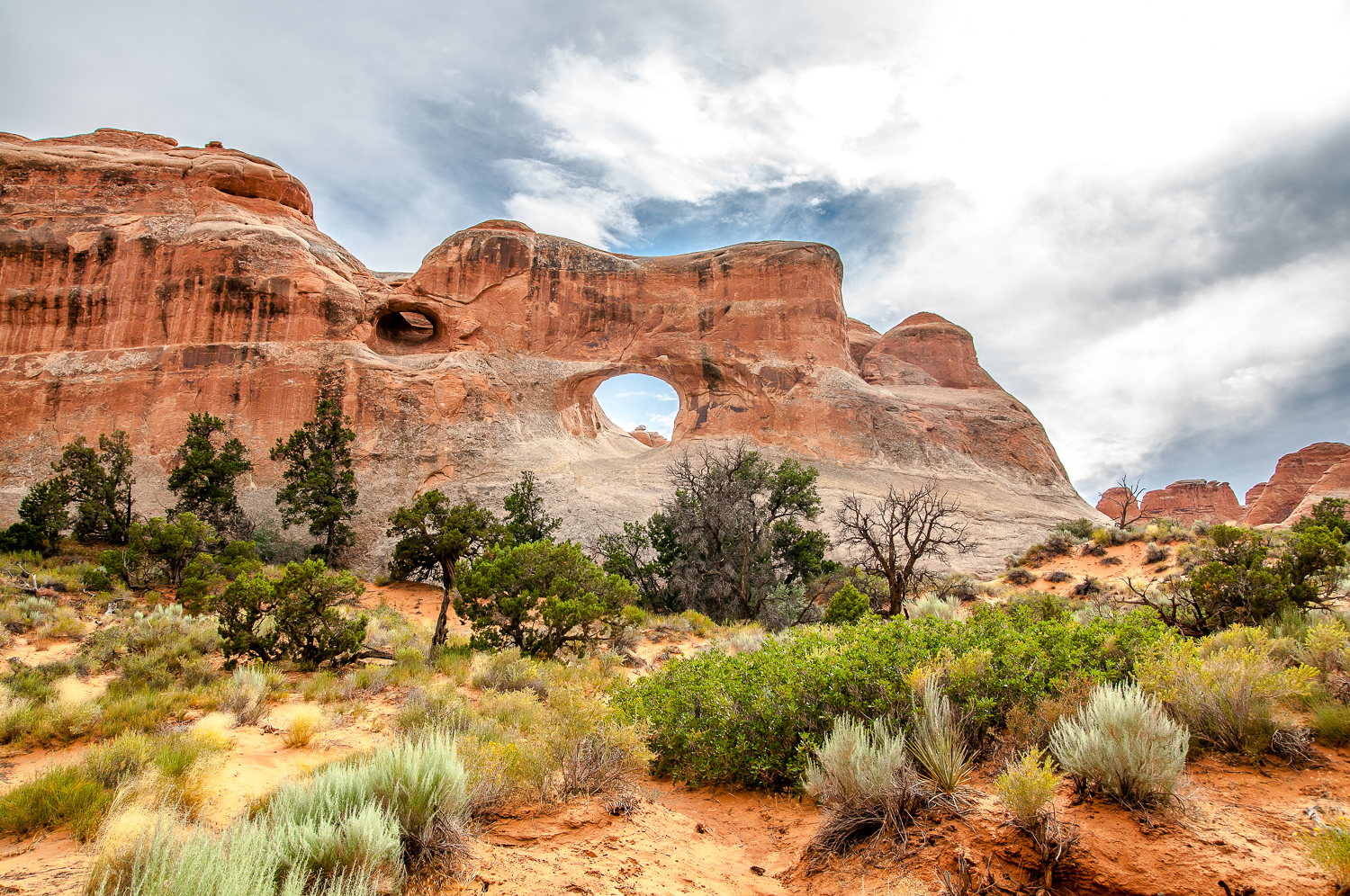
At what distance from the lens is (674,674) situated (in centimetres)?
637

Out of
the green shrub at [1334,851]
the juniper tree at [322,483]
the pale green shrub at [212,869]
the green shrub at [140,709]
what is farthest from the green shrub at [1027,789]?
the juniper tree at [322,483]

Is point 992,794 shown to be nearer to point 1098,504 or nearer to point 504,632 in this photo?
point 504,632

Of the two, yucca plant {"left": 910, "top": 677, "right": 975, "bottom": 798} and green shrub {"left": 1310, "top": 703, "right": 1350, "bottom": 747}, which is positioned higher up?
Result: green shrub {"left": 1310, "top": 703, "right": 1350, "bottom": 747}

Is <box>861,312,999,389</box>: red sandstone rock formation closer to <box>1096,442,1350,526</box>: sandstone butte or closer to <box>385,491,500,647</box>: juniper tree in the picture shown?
<box>1096,442,1350,526</box>: sandstone butte

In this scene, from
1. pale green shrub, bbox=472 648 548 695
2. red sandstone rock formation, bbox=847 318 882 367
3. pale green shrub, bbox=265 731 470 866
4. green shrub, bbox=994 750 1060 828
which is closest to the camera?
green shrub, bbox=994 750 1060 828

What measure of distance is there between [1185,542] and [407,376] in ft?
103

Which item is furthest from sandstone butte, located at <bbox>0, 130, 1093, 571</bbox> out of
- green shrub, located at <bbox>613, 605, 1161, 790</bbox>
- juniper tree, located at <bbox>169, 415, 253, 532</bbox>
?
green shrub, located at <bbox>613, 605, 1161, 790</bbox>

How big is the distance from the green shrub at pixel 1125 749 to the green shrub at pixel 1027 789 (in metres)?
0.43

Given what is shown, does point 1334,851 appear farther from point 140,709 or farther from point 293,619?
point 293,619

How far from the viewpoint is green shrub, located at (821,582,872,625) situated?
1191cm

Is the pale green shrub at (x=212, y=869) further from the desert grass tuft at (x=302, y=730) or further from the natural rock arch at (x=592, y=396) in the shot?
the natural rock arch at (x=592, y=396)

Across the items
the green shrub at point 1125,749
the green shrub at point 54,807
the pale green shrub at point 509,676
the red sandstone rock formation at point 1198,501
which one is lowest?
the pale green shrub at point 509,676

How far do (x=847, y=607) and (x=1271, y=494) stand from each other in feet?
210

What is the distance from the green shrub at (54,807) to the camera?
11.7ft
